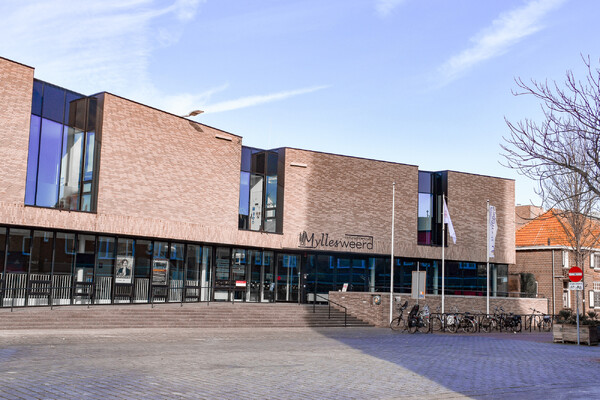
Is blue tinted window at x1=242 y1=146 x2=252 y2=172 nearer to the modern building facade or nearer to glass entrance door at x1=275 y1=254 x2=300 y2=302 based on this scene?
the modern building facade

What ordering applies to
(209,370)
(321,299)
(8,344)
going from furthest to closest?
(321,299), (8,344), (209,370)

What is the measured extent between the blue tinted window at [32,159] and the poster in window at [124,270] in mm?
4971

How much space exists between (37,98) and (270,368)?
17977mm

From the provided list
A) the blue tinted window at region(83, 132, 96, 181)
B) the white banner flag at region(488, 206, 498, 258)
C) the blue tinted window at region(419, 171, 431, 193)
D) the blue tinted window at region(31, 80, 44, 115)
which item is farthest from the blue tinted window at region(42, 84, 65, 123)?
the white banner flag at region(488, 206, 498, 258)

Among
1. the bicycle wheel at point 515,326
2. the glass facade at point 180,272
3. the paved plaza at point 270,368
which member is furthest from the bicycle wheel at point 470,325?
the paved plaza at point 270,368

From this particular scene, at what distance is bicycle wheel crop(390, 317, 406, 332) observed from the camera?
27991 mm

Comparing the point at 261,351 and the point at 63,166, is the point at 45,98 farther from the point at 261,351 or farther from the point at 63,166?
the point at 261,351

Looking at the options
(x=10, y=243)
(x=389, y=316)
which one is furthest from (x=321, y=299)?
(x=10, y=243)

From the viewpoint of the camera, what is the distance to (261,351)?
51.8ft

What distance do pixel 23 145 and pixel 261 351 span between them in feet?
46.0

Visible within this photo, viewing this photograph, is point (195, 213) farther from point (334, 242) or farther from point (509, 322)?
point (509, 322)

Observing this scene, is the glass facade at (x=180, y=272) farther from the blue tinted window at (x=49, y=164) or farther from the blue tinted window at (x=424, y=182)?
the blue tinted window at (x=424, y=182)

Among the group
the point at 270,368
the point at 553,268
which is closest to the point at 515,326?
the point at 553,268

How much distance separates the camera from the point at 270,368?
1231 centimetres
